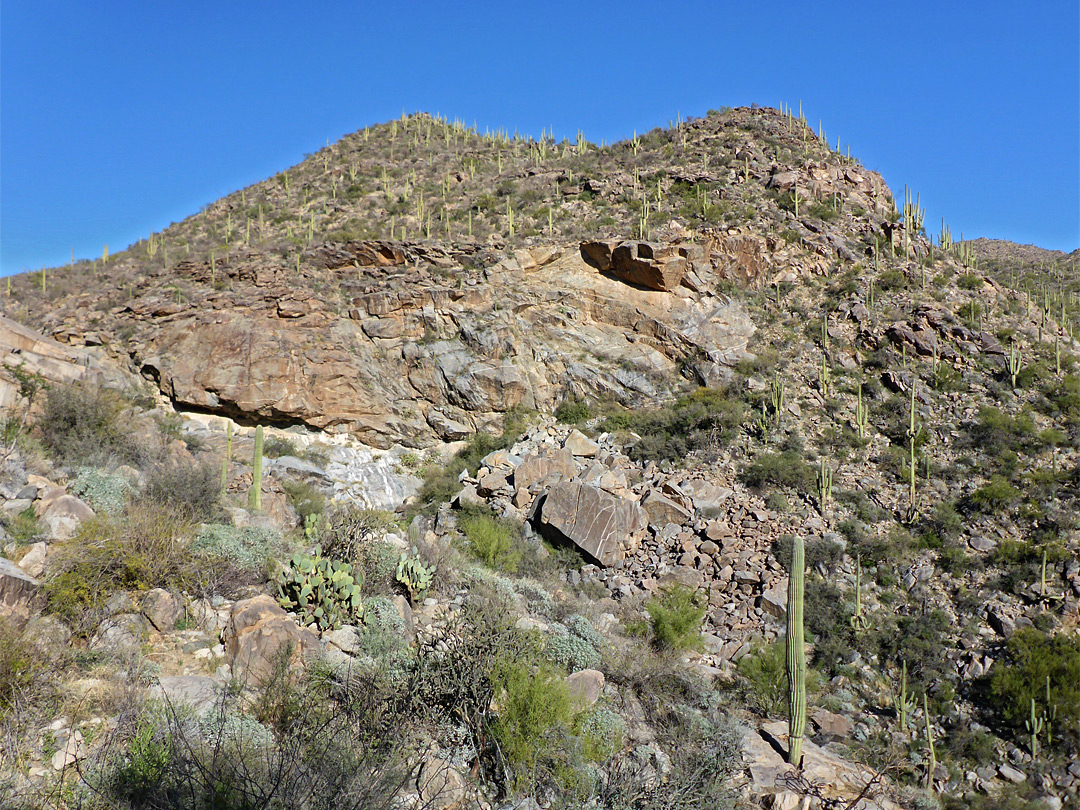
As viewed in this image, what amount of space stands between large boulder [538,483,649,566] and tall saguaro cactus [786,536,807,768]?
4.68 m

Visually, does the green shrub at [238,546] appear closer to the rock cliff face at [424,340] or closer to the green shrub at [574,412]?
the rock cliff face at [424,340]

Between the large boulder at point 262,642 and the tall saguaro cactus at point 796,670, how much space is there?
6381 mm

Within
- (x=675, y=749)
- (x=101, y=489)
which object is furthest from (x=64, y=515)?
(x=675, y=749)

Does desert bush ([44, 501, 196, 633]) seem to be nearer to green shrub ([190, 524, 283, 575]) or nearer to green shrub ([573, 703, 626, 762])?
green shrub ([190, 524, 283, 575])

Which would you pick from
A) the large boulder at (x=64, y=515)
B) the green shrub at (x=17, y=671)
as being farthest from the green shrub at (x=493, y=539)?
the green shrub at (x=17, y=671)

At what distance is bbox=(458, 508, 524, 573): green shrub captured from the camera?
12.8 meters

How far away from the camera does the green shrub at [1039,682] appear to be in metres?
9.87

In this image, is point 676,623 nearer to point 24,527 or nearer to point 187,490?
point 187,490

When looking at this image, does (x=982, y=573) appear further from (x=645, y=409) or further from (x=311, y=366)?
(x=311, y=366)

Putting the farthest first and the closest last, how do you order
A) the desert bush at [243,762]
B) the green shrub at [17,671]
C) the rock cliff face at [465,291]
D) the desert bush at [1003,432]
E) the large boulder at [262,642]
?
the rock cliff face at [465,291] < the desert bush at [1003,432] < the large boulder at [262,642] < the green shrub at [17,671] < the desert bush at [243,762]

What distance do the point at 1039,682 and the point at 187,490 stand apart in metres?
14.2

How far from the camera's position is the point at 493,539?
523 inches

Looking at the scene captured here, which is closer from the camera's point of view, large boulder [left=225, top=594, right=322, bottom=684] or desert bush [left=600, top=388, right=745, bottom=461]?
large boulder [left=225, top=594, right=322, bottom=684]

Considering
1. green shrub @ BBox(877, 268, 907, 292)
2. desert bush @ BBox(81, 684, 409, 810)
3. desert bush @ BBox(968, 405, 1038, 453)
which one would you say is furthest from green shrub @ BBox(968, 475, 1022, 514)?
desert bush @ BBox(81, 684, 409, 810)
